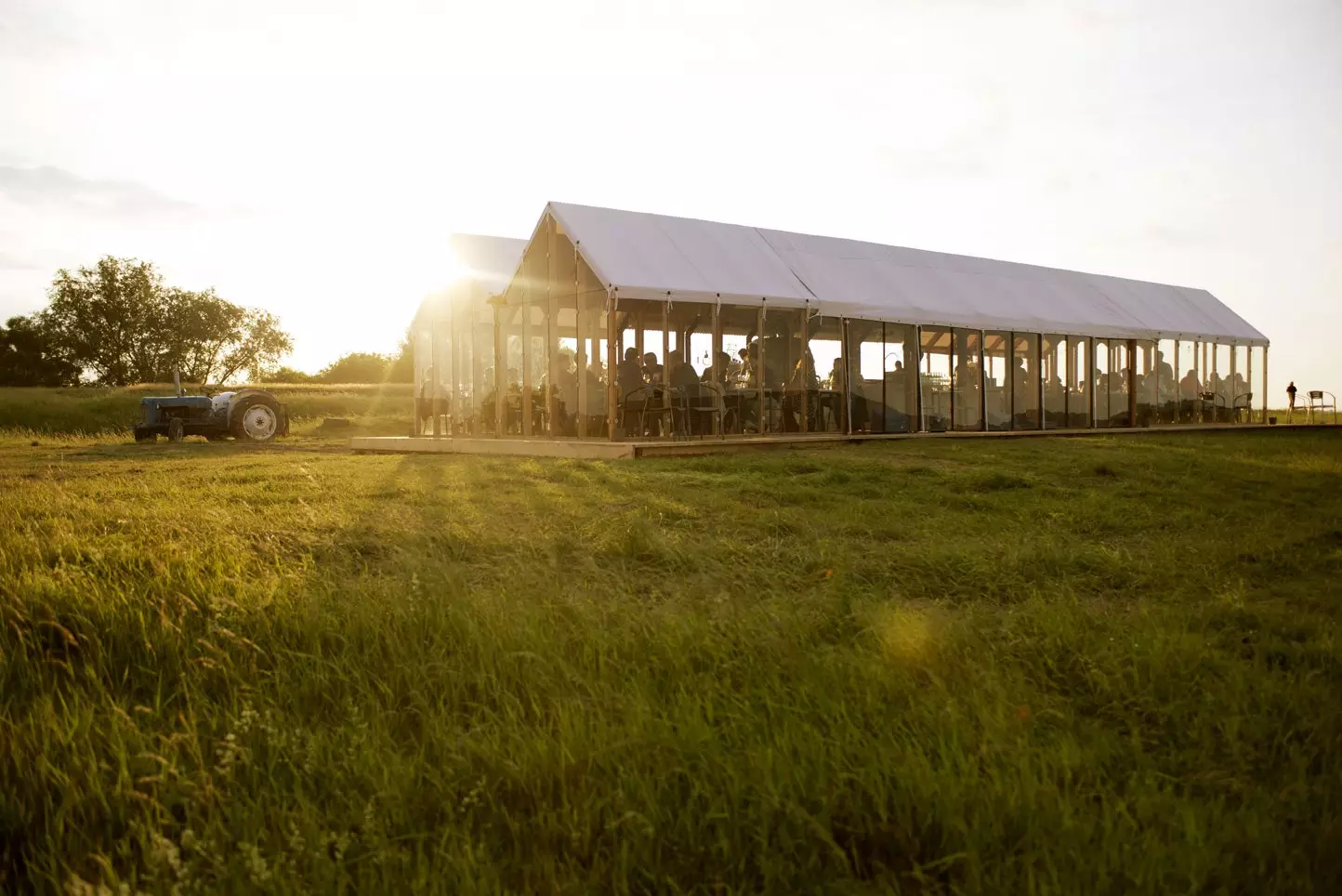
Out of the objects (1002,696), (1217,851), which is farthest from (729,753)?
(1217,851)

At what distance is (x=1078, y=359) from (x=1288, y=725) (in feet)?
66.7

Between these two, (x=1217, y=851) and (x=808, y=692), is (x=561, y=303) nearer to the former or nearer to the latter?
(x=808, y=692)

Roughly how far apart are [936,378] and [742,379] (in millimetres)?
4630

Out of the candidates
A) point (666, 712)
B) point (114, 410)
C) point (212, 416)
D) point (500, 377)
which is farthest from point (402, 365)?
point (666, 712)

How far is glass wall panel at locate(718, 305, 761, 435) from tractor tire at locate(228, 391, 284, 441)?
1236 centimetres

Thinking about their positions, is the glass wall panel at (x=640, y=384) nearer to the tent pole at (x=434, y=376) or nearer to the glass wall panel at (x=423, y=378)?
the tent pole at (x=434, y=376)

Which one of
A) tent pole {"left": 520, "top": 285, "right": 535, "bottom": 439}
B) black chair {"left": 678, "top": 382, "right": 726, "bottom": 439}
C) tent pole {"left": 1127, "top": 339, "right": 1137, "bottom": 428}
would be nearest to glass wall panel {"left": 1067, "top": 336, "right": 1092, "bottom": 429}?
tent pole {"left": 1127, "top": 339, "right": 1137, "bottom": 428}

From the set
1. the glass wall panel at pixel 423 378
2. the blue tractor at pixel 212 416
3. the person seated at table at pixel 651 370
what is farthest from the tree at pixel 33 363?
the person seated at table at pixel 651 370

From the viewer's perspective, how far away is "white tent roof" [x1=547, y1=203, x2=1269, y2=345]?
15734 millimetres

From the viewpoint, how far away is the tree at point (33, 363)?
53.1 metres

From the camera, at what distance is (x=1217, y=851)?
234cm

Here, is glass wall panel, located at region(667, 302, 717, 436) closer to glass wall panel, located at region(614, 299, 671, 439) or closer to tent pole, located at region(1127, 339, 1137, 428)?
glass wall panel, located at region(614, 299, 671, 439)

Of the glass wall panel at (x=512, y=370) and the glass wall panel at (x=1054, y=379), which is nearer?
the glass wall panel at (x=512, y=370)

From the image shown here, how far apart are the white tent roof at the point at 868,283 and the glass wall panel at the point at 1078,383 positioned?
475 millimetres
